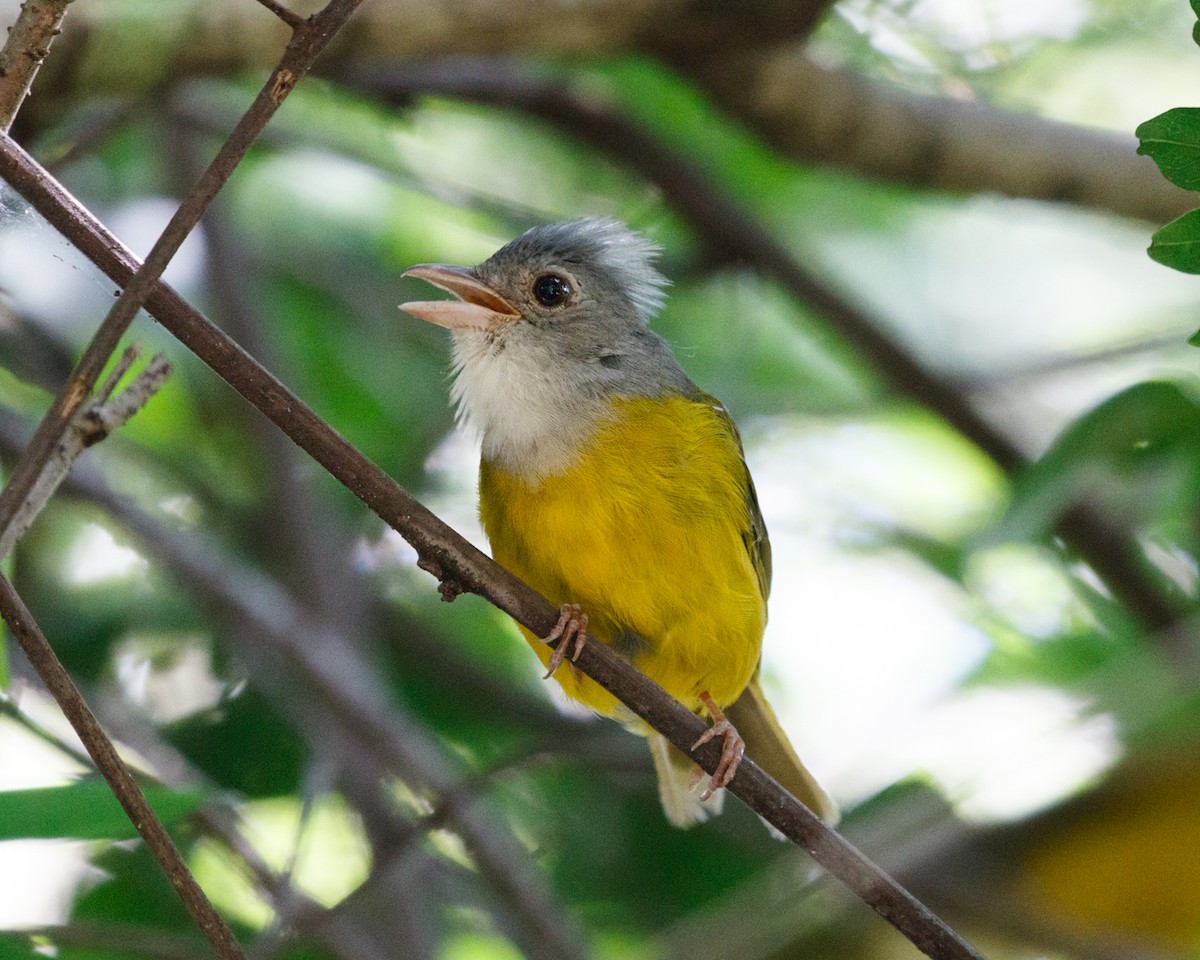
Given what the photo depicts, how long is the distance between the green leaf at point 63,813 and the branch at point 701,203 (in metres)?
2.76

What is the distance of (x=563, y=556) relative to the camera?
3.22 metres

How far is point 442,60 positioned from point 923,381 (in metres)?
1.87

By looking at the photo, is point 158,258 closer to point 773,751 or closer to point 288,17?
point 288,17

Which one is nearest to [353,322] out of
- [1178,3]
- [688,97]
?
[688,97]

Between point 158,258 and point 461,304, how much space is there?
1.94m

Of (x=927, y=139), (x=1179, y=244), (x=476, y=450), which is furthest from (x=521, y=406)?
(x=927, y=139)

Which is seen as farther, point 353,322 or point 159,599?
point 353,322

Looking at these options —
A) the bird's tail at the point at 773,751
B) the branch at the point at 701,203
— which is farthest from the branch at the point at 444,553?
the branch at the point at 701,203

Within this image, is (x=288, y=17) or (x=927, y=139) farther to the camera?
(x=927, y=139)

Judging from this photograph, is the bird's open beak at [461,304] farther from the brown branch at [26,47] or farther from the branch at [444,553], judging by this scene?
the brown branch at [26,47]

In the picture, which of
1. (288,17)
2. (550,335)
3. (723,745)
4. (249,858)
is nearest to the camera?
(288,17)

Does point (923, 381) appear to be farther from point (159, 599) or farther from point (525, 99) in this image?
point (159, 599)

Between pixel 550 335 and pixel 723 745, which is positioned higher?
pixel 550 335

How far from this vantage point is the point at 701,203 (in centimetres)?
503
